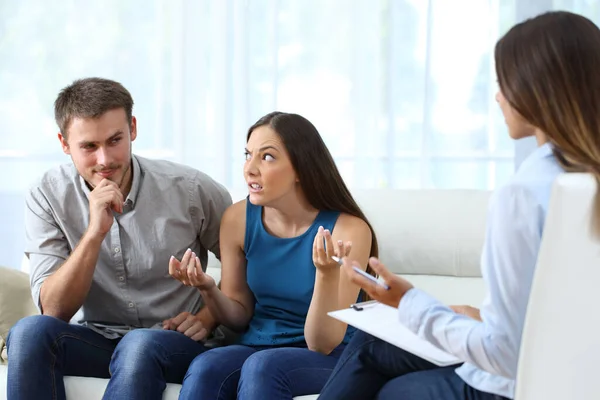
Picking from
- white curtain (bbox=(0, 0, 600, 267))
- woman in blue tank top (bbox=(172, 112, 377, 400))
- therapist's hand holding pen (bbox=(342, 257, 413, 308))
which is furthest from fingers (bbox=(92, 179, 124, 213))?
white curtain (bbox=(0, 0, 600, 267))

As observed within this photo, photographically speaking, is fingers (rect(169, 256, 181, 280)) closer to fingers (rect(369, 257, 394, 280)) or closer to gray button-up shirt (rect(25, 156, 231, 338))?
gray button-up shirt (rect(25, 156, 231, 338))

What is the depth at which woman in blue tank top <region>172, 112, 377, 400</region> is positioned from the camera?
71.8 inches

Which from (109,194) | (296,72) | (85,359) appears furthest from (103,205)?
(296,72)

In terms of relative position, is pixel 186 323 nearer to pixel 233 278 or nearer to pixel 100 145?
pixel 233 278

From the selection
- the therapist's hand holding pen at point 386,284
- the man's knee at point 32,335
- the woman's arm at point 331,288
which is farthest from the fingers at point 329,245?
the man's knee at point 32,335

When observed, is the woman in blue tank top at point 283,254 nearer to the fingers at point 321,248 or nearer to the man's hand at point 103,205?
the fingers at point 321,248

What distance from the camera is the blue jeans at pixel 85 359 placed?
1.77 m

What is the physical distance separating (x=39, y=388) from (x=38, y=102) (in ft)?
7.29

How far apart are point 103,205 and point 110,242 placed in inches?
6.5

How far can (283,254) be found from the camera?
2010 millimetres

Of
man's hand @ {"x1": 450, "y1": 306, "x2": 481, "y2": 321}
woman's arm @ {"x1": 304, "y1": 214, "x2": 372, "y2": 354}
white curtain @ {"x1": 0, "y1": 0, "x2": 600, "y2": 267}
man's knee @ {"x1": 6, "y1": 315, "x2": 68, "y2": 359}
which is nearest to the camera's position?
man's hand @ {"x1": 450, "y1": 306, "x2": 481, "y2": 321}

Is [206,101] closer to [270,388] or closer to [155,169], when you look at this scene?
[155,169]

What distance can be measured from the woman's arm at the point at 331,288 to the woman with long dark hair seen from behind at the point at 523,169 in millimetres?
428

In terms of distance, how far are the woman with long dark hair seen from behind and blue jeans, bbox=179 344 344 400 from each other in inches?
21.0
